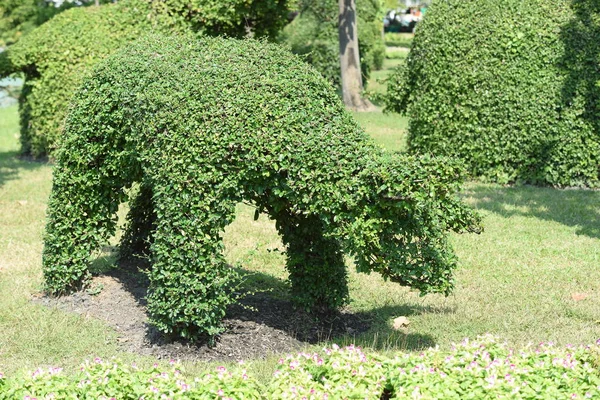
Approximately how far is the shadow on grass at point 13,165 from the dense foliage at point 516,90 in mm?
6450

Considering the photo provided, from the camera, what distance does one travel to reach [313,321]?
21.1 ft

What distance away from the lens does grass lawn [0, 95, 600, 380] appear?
6.20 meters

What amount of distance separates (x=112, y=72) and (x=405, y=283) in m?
2.71

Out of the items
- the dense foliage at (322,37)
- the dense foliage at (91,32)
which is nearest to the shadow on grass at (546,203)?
the dense foliage at (91,32)

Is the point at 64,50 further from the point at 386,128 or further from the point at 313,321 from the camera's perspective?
the point at 313,321

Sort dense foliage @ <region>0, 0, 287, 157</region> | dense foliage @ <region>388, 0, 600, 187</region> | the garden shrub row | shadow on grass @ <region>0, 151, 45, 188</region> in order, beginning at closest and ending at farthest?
1. the garden shrub row
2. dense foliage @ <region>388, 0, 600, 187</region>
3. dense foliage @ <region>0, 0, 287, 157</region>
4. shadow on grass @ <region>0, 151, 45, 188</region>

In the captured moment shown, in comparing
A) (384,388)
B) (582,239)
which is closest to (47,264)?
(384,388)

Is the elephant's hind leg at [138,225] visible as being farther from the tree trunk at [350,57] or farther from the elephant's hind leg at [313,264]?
the tree trunk at [350,57]

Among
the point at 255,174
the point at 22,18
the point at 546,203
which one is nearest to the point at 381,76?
the point at 22,18

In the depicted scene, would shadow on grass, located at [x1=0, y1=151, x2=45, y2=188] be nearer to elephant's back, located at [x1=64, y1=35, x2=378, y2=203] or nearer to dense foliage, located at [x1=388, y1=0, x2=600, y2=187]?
dense foliage, located at [x1=388, y1=0, x2=600, y2=187]

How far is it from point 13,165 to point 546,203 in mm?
9146

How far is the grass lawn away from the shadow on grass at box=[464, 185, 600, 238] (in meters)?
0.01

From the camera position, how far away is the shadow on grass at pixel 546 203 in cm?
981

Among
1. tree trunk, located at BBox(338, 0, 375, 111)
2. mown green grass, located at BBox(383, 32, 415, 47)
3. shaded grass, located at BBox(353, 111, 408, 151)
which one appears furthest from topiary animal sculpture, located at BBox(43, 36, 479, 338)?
mown green grass, located at BBox(383, 32, 415, 47)
